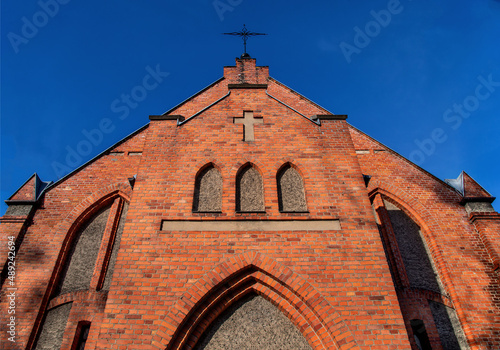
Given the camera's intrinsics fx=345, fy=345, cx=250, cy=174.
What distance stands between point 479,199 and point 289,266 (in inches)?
243

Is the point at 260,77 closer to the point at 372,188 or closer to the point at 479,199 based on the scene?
the point at 372,188

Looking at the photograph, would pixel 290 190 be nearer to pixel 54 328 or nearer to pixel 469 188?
pixel 469 188

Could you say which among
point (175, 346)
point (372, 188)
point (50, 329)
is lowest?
point (175, 346)

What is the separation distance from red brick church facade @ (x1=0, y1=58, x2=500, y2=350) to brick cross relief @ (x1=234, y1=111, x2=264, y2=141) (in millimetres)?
36

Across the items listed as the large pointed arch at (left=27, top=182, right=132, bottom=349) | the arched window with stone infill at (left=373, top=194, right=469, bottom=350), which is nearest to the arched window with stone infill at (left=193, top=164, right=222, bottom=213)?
the large pointed arch at (left=27, top=182, right=132, bottom=349)

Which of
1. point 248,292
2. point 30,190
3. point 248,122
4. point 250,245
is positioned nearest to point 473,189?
point 248,122

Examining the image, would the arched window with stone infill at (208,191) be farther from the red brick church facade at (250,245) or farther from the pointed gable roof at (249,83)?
the pointed gable roof at (249,83)

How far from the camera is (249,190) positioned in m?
7.27

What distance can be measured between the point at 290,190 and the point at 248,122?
2.16m

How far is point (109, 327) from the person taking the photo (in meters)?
5.40

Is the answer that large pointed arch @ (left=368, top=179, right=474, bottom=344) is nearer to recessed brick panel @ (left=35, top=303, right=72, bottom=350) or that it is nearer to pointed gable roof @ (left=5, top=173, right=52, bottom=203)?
recessed brick panel @ (left=35, top=303, right=72, bottom=350)

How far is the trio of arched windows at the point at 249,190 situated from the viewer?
6.97 m

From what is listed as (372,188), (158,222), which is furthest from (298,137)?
(158,222)

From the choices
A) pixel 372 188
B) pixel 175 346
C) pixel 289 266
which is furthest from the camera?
pixel 372 188
